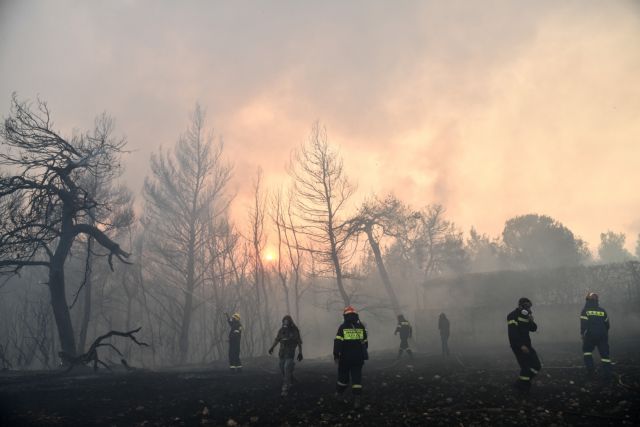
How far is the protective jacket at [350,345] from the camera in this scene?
8320 mm

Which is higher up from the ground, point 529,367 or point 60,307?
point 60,307

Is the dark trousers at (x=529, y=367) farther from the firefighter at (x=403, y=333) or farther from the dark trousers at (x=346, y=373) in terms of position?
the firefighter at (x=403, y=333)

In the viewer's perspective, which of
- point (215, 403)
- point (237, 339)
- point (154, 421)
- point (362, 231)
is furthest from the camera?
point (362, 231)

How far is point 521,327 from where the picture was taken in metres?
8.55

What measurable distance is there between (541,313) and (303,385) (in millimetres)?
22083

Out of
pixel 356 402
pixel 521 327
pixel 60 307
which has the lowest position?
pixel 356 402

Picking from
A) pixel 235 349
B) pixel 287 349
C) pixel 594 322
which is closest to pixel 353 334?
pixel 287 349

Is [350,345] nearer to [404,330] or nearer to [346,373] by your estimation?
[346,373]

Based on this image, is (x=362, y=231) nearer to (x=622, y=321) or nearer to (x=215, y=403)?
A: (x=622, y=321)

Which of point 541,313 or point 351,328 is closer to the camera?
point 351,328

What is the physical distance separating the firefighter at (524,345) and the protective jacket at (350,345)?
11.4 feet

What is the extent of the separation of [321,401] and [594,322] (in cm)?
802

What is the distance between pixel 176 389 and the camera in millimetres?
9781

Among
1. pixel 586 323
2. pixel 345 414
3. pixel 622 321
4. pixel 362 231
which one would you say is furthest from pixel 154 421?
pixel 622 321
